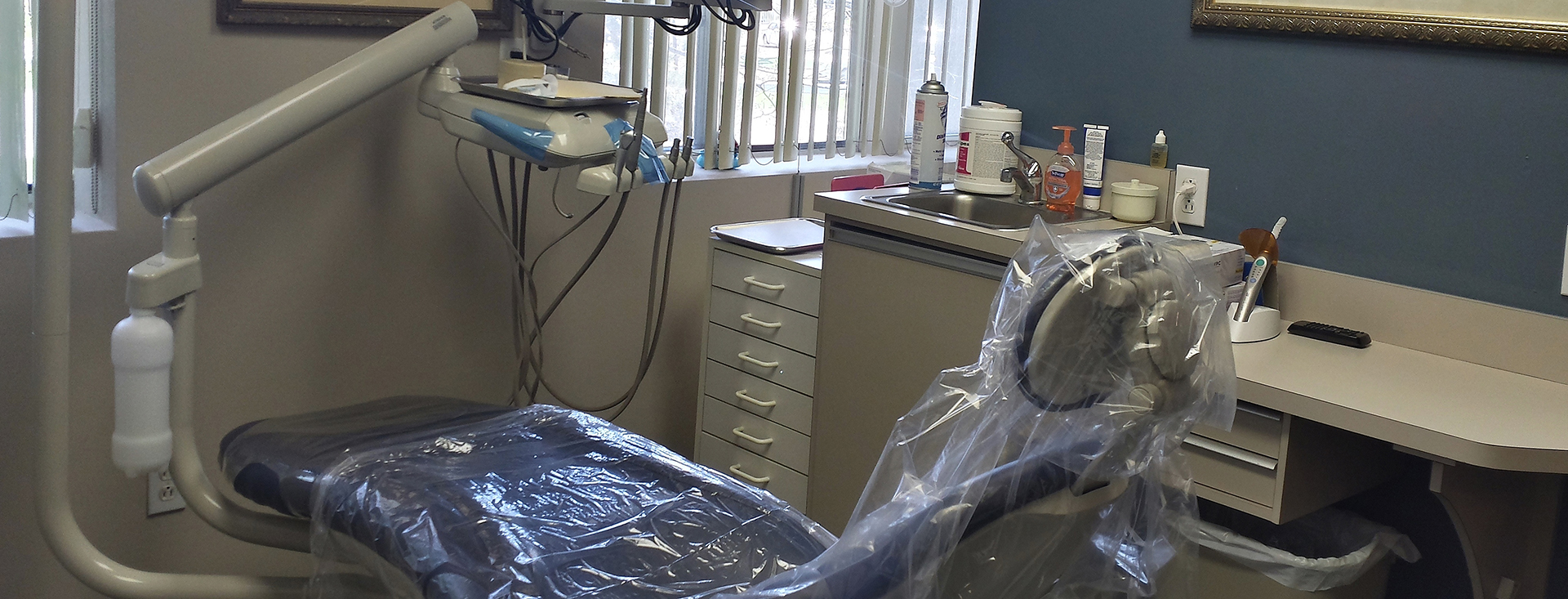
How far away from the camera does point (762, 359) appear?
8.22 ft

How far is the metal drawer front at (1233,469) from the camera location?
169 cm

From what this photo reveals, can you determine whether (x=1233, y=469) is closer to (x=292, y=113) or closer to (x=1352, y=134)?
(x=1352, y=134)

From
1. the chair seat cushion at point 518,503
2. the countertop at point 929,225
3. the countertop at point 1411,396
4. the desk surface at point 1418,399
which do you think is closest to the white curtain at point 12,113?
the chair seat cushion at point 518,503

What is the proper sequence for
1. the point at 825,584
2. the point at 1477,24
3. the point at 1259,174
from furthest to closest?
the point at 1259,174 < the point at 1477,24 < the point at 825,584

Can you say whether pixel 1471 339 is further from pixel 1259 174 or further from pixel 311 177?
pixel 311 177

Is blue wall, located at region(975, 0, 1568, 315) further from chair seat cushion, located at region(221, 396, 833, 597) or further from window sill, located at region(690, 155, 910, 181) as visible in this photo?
chair seat cushion, located at region(221, 396, 833, 597)

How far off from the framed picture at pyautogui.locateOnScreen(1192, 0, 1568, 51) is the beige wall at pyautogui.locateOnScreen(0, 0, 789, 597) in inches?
52.6

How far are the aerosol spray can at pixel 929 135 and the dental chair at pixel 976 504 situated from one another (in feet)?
4.48

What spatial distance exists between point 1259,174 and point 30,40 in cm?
215

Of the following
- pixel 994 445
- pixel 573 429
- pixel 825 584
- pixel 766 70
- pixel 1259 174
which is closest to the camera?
pixel 825 584

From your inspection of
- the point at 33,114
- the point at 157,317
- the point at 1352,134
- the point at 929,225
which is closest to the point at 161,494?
the point at 33,114

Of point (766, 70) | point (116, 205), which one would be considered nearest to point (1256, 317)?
point (766, 70)

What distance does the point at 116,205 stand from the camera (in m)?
1.98

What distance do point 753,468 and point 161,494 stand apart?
3.80ft
